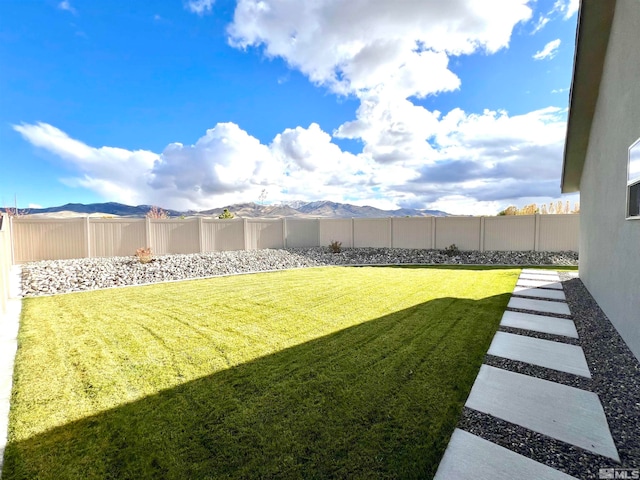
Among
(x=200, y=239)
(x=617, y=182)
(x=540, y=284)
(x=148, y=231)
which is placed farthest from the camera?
(x=200, y=239)

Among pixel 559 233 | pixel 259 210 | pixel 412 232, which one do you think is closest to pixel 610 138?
pixel 559 233

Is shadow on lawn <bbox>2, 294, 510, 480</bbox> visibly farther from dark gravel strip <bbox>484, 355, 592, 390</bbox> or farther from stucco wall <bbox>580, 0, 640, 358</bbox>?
stucco wall <bbox>580, 0, 640, 358</bbox>

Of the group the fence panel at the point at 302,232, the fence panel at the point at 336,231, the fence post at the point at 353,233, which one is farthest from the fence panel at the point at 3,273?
the fence post at the point at 353,233

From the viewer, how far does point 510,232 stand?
12164mm

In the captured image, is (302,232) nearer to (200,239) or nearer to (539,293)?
(200,239)

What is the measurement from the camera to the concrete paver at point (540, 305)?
4777 millimetres

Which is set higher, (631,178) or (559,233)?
(631,178)

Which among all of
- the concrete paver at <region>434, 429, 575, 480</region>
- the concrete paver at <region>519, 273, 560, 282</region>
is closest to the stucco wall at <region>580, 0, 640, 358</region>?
the concrete paver at <region>519, 273, 560, 282</region>

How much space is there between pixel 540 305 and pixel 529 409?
12.6 feet

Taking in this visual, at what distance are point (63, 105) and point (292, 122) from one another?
10.1 metres

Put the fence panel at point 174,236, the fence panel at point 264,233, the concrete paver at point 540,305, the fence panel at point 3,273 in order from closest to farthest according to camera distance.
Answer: the fence panel at point 3,273, the concrete paver at point 540,305, the fence panel at point 174,236, the fence panel at point 264,233

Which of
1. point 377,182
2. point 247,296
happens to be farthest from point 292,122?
point 377,182

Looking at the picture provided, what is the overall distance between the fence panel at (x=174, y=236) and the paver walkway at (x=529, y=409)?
12153 mm

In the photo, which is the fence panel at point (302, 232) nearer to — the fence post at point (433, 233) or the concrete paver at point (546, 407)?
the fence post at point (433, 233)
